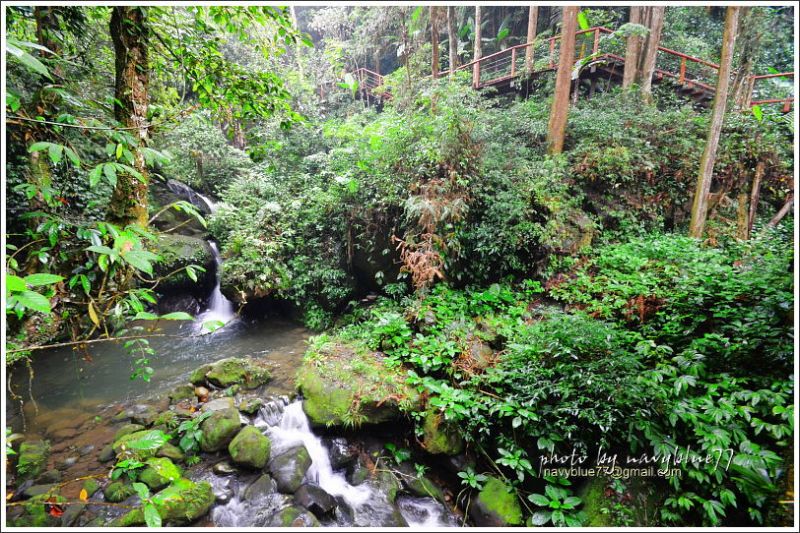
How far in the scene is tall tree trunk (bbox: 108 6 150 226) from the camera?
2.12 meters

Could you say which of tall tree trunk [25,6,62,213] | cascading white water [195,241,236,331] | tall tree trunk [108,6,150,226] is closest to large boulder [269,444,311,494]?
tall tree trunk [108,6,150,226]

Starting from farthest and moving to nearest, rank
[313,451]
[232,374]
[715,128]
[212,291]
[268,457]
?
[212,291]
[715,128]
[232,374]
[313,451]
[268,457]

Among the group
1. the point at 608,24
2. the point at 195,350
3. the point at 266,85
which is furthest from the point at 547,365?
the point at 608,24

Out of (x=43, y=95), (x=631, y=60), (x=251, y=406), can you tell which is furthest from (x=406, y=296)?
(x=631, y=60)

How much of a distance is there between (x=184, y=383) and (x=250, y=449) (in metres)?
2.68

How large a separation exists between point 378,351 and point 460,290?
1.94m

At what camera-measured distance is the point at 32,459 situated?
4051 mm

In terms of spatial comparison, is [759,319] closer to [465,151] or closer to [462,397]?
[462,397]

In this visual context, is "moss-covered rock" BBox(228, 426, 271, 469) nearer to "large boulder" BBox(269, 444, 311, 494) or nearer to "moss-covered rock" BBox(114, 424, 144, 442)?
"large boulder" BBox(269, 444, 311, 494)

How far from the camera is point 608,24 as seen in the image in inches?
415

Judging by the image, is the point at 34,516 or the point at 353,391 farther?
the point at 353,391

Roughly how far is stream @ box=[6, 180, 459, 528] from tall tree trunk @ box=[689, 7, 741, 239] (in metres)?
7.05

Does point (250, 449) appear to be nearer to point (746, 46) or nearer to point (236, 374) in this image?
point (236, 374)

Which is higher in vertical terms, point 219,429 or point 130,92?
point 130,92
